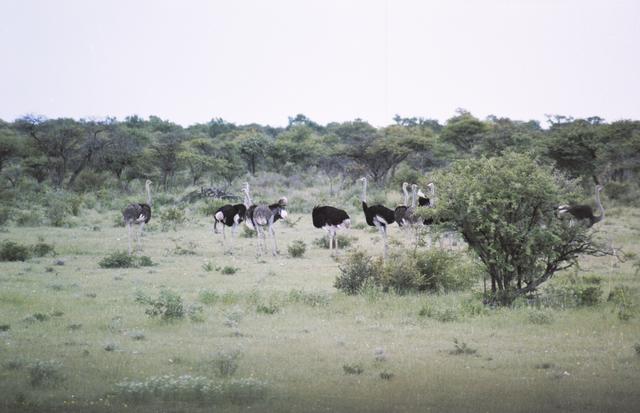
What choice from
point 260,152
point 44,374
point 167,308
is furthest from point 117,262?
point 260,152

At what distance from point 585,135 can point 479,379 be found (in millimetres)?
34976

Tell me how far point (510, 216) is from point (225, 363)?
6.01m

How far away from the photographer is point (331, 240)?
20844 mm

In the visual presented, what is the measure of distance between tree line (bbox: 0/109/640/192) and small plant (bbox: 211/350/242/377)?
3181 centimetres

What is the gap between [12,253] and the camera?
18266mm

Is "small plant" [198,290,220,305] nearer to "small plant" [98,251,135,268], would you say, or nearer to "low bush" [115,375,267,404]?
"small plant" [98,251,135,268]

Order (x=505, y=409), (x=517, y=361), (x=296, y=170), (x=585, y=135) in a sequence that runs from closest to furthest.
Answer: (x=505, y=409) → (x=517, y=361) → (x=585, y=135) → (x=296, y=170)

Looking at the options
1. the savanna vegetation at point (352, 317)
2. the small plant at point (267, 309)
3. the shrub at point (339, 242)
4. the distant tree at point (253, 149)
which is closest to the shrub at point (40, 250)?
the savanna vegetation at point (352, 317)

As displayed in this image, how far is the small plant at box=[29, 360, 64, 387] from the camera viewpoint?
25.9 feet

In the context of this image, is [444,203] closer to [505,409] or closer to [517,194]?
[517,194]

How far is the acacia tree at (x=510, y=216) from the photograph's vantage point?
39.2ft

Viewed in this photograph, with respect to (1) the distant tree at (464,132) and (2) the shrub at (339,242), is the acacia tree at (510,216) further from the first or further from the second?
(1) the distant tree at (464,132)

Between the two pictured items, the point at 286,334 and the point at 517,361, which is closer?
the point at 517,361

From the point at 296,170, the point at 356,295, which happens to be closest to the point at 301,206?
the point at 296,170
